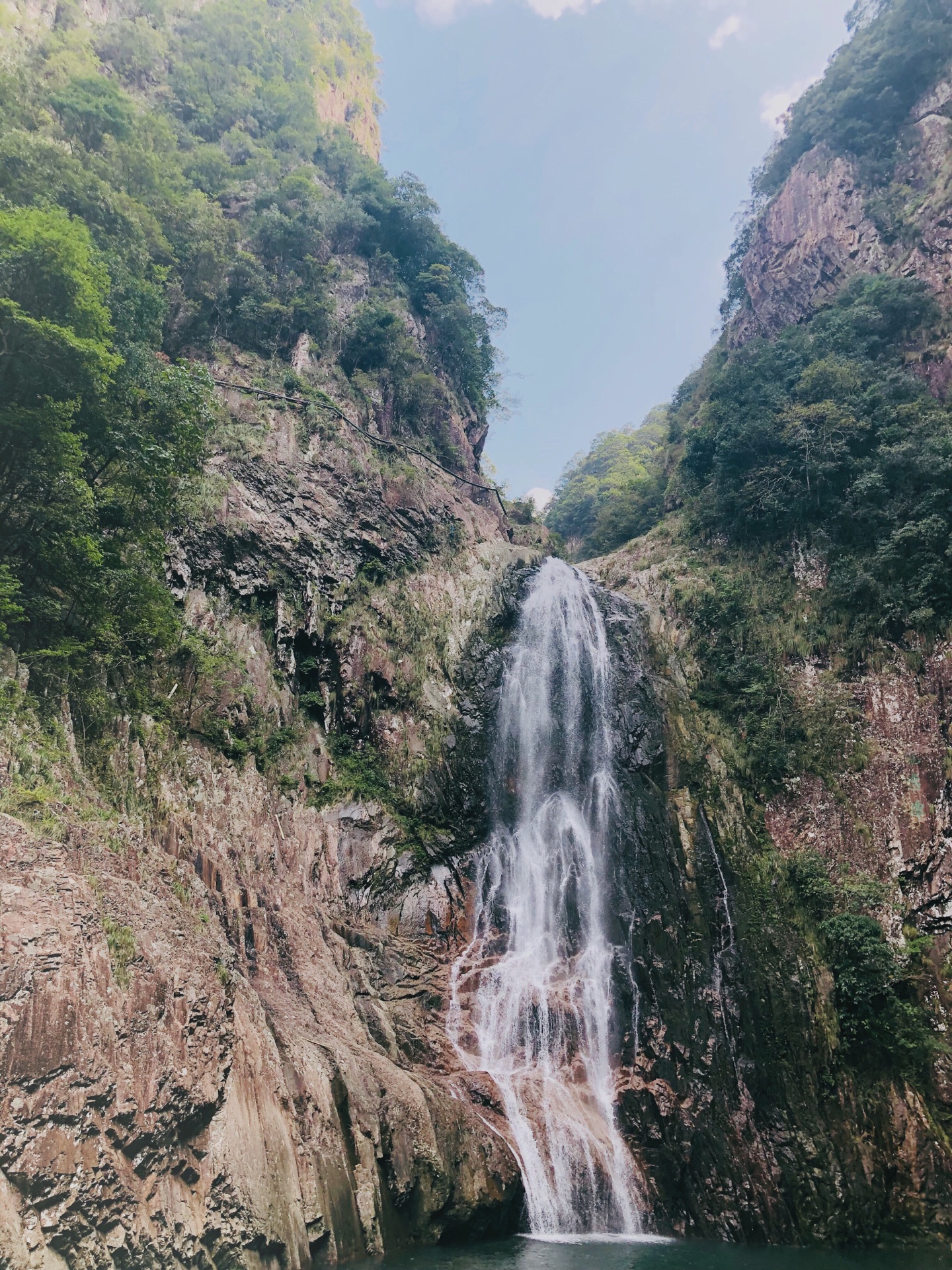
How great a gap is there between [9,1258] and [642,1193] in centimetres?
1052

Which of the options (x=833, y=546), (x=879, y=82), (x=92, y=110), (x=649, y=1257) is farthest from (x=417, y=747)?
(x=879, y=82)

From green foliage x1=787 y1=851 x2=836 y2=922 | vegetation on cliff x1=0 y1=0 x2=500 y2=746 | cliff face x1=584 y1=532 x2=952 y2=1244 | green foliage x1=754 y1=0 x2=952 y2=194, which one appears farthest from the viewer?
green foliage x1=754 y1=0 x2=952 y2=194

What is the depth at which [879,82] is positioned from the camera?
2778cm

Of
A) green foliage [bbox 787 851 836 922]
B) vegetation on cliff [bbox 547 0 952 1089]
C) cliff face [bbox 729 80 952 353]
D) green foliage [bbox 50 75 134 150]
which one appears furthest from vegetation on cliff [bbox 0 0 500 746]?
green foliage [bbox 787 851 836 922]

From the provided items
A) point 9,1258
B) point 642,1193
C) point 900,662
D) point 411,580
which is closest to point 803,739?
point 900,662

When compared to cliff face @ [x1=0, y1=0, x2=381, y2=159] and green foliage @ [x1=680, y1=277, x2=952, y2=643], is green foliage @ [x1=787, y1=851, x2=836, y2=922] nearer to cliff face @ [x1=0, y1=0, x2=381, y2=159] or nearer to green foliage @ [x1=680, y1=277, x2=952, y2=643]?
green foliage @ [x1=680, y1=277, x2=952, y2=643]

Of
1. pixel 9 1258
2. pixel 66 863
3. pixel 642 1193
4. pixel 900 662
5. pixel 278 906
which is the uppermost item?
pixel 900 662

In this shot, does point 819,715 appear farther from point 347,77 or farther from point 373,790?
point 347,77

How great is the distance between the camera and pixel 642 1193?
39.5ft

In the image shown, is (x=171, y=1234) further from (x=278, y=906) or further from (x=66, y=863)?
(x=278, y=906)

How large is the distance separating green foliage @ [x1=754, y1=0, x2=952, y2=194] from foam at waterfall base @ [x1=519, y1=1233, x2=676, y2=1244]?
34.1 metres

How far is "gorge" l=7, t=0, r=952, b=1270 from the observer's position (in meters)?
8.49

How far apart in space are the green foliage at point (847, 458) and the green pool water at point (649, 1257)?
12.4 meters

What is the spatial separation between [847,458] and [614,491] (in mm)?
18258
